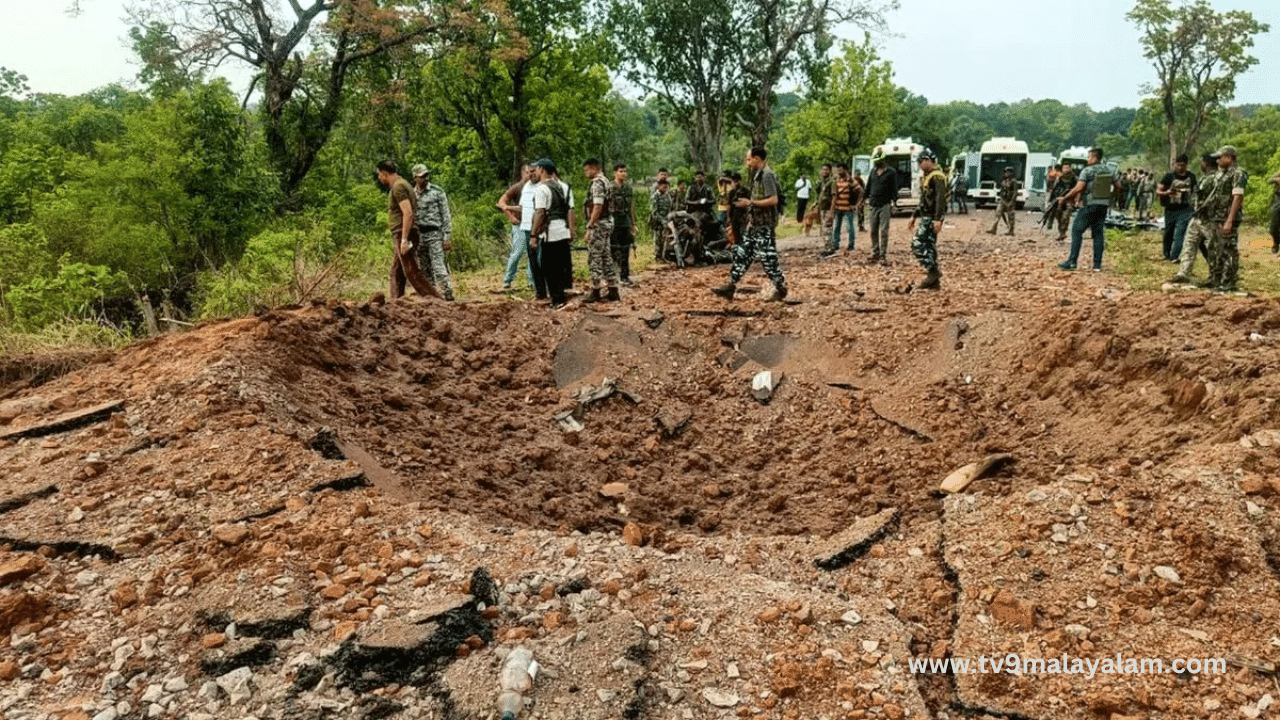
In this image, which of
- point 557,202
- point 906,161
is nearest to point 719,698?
point 557,202

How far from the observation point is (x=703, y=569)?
10.7 ft

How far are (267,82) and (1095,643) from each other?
1701cm

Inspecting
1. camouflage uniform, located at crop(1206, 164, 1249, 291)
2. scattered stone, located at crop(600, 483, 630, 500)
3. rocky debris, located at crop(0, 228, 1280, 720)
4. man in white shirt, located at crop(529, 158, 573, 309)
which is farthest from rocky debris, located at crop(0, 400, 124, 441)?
camouflage uniform, located at crop(1206, 164, 1249, 291)

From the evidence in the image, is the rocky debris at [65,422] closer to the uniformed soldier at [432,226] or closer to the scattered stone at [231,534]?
the scattered stone at [231,534]

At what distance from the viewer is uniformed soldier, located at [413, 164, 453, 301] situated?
297 inches

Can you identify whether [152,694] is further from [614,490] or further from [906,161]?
[906,161]

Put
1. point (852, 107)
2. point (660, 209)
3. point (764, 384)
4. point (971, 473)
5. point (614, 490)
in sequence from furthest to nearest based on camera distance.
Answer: point (852, 107)
point (660, 209)
point (764, 384)
point (614, 490)
point (971, 473)

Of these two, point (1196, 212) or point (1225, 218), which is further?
point (1196, 212)

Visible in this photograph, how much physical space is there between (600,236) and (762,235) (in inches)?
66.5

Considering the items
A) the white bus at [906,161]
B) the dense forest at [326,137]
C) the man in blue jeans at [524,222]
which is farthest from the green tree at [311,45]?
the white bus at [906,161]

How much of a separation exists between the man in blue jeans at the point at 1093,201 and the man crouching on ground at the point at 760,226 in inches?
168

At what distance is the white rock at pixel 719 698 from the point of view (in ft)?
8.36

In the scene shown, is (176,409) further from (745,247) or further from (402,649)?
(745,247)

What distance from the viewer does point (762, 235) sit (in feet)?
25.5
